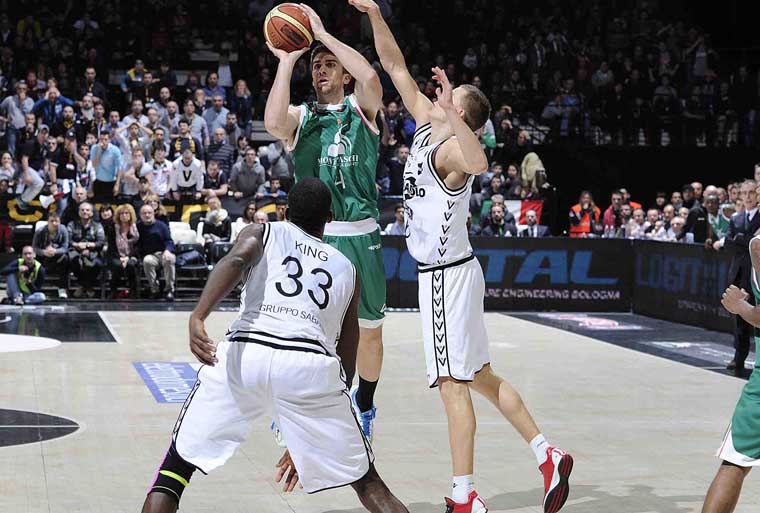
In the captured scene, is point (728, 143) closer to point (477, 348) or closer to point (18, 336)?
point (18, 336)

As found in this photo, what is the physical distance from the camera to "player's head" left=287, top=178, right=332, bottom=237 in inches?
185

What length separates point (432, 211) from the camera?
5836 mm

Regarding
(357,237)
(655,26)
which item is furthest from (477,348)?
(655,26)

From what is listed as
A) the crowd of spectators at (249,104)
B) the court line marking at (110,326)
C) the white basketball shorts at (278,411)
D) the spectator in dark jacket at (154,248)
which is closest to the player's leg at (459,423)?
the white basketball shorts at (278,411)

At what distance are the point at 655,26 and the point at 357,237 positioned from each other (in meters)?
21.3

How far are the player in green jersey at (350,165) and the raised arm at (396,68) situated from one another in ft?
1.04

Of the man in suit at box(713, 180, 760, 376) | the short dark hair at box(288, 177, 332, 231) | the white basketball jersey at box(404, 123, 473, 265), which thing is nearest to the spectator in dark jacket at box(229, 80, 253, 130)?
the man in suit at box(713, 180, 760, 376)

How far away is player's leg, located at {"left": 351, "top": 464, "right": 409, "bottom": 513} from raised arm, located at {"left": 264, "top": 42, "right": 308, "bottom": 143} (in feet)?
7.00

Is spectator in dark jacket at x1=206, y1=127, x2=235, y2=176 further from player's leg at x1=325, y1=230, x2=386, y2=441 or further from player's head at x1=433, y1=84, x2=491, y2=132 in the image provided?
player's head at x1=433, y1=84, x2=491, y2=132

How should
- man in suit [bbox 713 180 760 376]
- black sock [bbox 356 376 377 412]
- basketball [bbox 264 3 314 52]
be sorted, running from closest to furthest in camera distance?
1. basketball [bbox 264 3 314 52]
2. black sock [bbox 356 376 377 412]
3. man in suit [bbox 713 180 760 376]

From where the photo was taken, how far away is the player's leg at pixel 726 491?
4.80 m

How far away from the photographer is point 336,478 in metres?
4.53

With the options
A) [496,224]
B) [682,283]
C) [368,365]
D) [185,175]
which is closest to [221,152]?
[185,175]

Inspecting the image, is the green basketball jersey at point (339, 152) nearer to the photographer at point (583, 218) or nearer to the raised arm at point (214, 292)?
the raised arm at point (214, 292)
